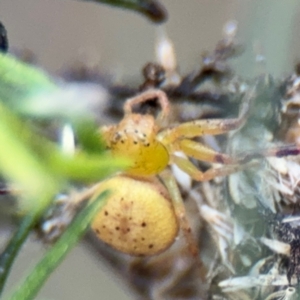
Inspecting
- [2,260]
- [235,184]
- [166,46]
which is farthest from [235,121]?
[2,260]

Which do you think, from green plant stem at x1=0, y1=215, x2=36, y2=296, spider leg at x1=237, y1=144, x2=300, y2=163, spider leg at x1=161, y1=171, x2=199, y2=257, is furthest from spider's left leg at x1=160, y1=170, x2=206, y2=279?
green plant stem at x1=0, y1=215, x2=36, y2=296

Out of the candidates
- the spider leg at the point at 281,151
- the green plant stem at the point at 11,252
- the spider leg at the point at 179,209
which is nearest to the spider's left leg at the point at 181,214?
the spider leg at the point at 179,209

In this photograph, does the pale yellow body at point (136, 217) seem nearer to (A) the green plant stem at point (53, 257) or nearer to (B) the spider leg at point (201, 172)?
(B) the spider leg at point (201, 172)

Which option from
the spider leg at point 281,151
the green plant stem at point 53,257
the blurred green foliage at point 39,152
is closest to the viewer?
the blurred green foliage at point 39,152

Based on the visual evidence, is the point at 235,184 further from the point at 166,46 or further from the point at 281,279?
the point at 166,46

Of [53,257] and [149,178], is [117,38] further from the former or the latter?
[53,257]

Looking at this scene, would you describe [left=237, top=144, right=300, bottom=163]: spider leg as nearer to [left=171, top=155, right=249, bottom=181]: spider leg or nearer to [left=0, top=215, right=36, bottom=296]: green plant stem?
[left=171, top=155, right=249, bottom=181]: spider leg

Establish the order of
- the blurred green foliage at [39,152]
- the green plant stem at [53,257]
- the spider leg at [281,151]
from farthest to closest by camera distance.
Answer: the spider leg at [281,151] < the green plant stem at [53,257] < the blurred green foliage at [39,152]
